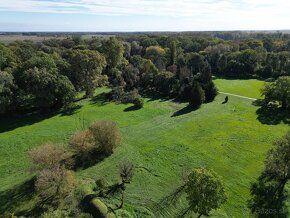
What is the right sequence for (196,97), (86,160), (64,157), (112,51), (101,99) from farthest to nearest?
(112,51), (101,99), (196,97), (86,160), (64,157)

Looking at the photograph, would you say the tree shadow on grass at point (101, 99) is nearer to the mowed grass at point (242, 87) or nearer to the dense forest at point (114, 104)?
the dense forest at point (114, 104)

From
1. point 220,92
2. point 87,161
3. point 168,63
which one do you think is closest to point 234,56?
point 168,63

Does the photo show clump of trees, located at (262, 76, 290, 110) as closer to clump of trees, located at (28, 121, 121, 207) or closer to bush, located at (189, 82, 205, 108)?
bush, located at (189, 82, 205, 108)

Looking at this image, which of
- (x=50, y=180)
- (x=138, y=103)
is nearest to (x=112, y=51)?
(x=138, y=103)

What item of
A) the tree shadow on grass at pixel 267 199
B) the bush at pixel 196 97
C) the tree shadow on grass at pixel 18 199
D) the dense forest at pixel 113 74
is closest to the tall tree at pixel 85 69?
the dense forest at pixel 113 74

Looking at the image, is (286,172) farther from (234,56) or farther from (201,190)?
(234,56)

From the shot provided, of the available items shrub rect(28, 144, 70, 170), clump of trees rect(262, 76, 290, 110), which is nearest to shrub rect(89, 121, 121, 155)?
shrub rect(28, 144, 70, 170)

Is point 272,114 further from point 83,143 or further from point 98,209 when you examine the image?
point 98,209

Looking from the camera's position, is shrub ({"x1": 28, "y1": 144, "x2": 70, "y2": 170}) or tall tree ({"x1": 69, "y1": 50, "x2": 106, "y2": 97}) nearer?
shrub ({"x1": 28, "y1": 144, "x2": 70, "y2": 170})
